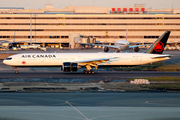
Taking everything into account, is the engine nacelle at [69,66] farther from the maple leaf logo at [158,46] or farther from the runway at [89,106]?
the runway at [89,106]

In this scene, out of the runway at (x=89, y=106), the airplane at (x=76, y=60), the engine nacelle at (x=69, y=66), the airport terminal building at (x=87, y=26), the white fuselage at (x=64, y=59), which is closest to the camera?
the runway at (x=89, y=106)

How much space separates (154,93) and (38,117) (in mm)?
15671

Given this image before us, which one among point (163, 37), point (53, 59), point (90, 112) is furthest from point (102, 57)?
point (90, 112)

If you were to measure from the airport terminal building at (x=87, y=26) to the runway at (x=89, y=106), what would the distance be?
12721 centimetres

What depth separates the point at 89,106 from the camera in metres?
25.0

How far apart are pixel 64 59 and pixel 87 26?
108m

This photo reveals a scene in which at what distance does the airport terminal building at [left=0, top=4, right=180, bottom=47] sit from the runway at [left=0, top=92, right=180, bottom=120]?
127 m

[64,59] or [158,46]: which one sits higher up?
[158,46]

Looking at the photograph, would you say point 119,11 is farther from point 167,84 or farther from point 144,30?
point 167,84

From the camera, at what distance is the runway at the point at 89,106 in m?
21.4

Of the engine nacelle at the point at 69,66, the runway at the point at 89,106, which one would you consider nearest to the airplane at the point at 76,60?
the engine nacelle at the point at 69,66

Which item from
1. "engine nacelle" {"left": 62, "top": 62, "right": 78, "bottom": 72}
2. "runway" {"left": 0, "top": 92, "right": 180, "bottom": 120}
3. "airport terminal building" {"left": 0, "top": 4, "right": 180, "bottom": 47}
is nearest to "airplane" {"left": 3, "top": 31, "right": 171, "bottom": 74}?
"engine nacelle" {"left": 62, "top": 62, "right": 78, "bottom": 72}

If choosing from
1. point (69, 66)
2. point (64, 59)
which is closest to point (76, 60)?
point (64, 59)

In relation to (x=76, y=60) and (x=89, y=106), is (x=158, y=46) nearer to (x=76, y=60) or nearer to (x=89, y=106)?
(x=76, y=60)
